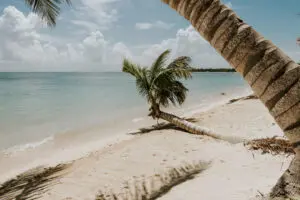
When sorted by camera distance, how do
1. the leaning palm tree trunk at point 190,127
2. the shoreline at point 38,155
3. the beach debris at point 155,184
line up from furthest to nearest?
1. the leaning palm tree trunk at point 190,127
2. the shoreline at point 38,155
3. the beach debris at point 155,184

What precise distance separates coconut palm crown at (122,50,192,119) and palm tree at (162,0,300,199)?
20.2ft

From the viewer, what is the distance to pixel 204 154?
486 cm

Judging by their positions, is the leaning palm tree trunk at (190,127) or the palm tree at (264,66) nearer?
the palm tree at (264,66)

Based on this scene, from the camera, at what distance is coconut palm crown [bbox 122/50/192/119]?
330 inches

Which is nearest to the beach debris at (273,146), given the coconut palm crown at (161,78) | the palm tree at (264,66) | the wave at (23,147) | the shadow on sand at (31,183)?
the palm tree at (264,66)

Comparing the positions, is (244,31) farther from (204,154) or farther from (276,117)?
(204,154)

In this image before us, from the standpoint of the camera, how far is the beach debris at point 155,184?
353 cm

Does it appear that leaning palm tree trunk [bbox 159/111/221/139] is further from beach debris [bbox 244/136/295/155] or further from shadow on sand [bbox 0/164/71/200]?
shadow on sand [bbox 0/164/71/200]

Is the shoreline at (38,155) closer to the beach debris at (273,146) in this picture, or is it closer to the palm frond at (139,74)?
the palm frond at (139,74)

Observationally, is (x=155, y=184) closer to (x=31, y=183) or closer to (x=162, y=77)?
(x=31, y=183)

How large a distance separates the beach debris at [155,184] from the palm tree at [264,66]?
1936 millimetres

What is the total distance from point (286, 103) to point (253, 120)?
6.77 m

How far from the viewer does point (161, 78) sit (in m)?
8.41

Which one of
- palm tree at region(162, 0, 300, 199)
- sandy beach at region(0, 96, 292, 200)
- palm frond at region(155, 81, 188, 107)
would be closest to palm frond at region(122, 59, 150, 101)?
palm frond at region(155, 81, 188, 107)
